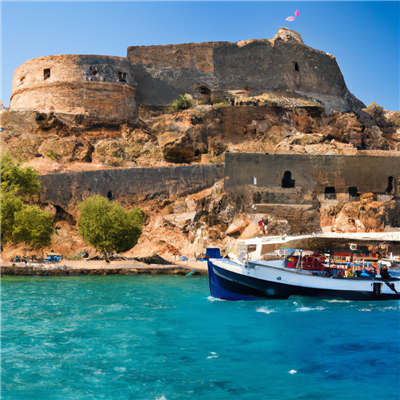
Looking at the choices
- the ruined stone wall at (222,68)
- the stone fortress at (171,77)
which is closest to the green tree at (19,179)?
the stone fortress at (171,77)

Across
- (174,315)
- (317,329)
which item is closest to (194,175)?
(174,315)

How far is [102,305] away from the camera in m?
19.3

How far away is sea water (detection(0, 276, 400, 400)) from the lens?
35.2 ft

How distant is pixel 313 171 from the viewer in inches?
1388

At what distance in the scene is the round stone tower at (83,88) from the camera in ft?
145

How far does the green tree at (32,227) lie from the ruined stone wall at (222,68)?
18406 mm

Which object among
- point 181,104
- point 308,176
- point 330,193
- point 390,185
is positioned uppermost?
point 181,104

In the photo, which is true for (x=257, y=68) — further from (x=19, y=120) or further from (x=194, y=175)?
(x=19, y=120)

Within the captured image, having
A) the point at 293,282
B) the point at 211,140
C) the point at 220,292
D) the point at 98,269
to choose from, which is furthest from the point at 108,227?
the point at 293,282

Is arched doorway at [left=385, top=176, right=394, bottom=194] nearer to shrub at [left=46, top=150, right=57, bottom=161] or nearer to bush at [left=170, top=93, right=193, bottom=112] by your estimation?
bush at [left=170, top=93, right=193, bottom=112]

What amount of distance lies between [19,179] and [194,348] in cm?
2517

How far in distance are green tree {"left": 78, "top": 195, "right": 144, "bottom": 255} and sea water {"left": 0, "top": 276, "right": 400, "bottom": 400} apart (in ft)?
34.1

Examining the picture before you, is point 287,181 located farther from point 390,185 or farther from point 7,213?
point 7,213

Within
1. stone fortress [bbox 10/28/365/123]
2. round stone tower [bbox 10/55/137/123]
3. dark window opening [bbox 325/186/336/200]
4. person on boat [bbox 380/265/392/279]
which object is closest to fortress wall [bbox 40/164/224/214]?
dark window opening [bbox 325/186/336/200]
